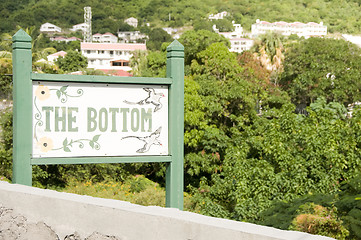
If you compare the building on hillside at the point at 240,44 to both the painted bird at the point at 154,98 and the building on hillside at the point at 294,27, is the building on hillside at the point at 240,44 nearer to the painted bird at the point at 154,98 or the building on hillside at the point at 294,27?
the building on hillside at the point at 294,27

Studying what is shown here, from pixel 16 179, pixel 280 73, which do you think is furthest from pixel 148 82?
pixel 280 73

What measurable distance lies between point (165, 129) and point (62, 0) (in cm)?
14775

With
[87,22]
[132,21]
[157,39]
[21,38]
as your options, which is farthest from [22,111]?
[132,21]

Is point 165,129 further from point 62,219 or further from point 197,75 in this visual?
point 197,75

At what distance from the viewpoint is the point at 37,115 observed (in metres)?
5.01

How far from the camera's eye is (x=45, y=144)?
5.02 m

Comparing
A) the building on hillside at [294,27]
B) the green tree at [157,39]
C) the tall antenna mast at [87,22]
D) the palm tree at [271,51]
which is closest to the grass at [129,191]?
the palm tree at [271,51]

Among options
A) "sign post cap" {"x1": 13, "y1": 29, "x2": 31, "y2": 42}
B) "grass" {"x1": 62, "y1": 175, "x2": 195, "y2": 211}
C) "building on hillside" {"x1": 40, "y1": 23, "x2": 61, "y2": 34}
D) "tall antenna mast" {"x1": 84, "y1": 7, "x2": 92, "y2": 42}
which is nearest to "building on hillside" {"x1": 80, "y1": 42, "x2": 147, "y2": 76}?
"tall antenna mast" {"x1": 84, "y1": 7, "x2": 92, "y2": 42}

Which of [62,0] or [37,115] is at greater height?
[62,0]

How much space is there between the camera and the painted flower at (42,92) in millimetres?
5018

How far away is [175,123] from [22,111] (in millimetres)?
1537

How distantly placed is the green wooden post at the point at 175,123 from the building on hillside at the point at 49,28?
129 metres

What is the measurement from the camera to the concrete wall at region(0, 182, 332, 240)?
→ 9.57 feet

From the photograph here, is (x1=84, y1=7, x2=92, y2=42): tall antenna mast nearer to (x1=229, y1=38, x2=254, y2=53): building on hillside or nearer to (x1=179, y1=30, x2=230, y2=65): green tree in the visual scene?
(x1=229, y1=38, x2=254, y2=53): building on hillside
